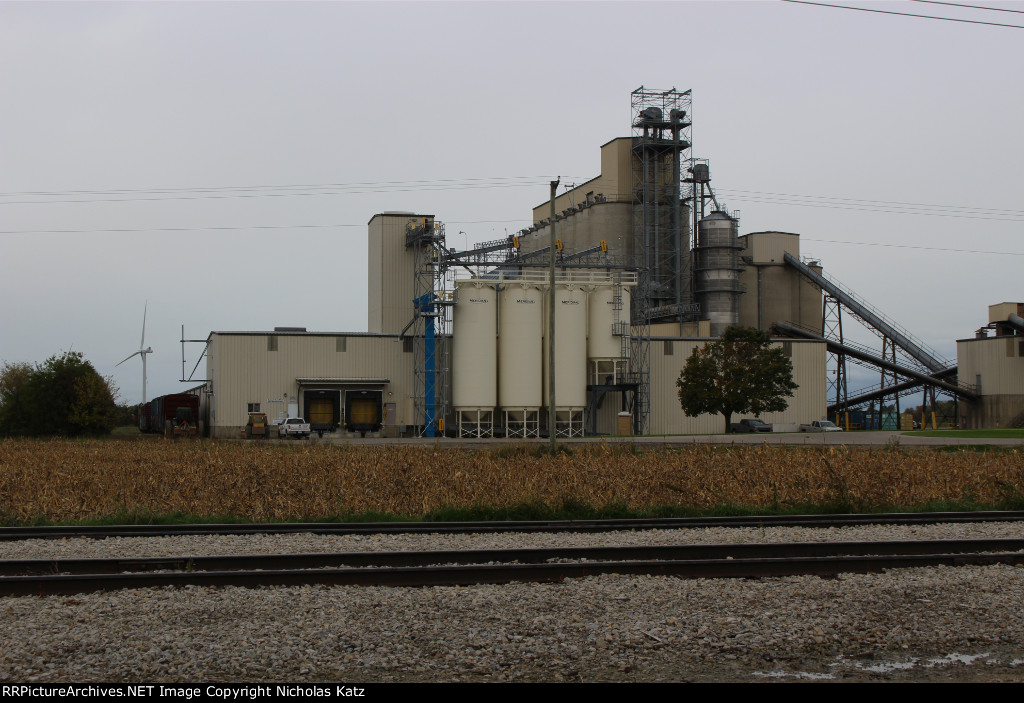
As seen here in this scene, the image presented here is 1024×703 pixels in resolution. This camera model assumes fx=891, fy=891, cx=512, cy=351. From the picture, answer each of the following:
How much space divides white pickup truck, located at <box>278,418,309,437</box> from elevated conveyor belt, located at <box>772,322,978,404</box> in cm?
4048

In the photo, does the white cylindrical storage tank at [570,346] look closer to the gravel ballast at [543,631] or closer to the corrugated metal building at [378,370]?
the corrugated metal building at [378,370]

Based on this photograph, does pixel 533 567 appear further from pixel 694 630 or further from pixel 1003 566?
pixel 1003 566

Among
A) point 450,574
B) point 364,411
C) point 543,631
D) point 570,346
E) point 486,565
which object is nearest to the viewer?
point 543,631

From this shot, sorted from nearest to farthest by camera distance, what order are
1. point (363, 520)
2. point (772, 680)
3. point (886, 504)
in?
point (772, 680) < point (363, 520) < point (886, 504)

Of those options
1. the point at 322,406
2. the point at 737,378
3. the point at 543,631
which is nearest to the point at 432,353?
the point at 322,406

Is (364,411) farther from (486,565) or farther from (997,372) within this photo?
(997,372)

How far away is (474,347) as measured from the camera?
57.2m

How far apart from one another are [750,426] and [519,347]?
52.7ft

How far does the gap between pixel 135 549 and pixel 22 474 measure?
10.1 meters

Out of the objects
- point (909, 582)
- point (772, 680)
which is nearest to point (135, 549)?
point (772, 680)

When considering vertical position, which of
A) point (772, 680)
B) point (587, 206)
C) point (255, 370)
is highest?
point (587, 206)

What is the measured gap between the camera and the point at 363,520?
16.4 m

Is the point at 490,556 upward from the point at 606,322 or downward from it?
downward

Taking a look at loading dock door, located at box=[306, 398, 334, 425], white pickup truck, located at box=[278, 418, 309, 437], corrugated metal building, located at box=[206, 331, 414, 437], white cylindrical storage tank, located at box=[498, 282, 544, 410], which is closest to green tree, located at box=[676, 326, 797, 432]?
white cylindrical storage tank, located at box=[498, 282, 544, 410]
